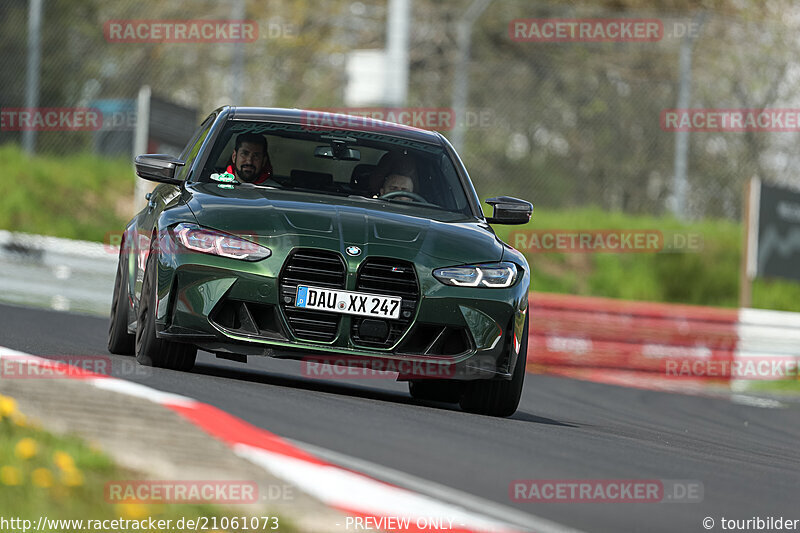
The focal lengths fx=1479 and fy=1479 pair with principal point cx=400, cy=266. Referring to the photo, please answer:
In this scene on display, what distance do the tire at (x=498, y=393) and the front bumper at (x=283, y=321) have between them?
0.46 m

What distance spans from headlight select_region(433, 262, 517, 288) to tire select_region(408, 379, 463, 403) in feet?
4.04

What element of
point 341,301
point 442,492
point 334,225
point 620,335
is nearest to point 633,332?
point 620,335

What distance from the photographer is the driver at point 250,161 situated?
329 inches

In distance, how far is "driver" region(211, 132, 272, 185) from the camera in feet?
27.4

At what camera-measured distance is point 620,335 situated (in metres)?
16.1

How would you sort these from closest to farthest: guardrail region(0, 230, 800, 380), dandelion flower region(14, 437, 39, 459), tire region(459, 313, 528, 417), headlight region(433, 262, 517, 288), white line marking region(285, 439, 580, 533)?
dandelion flower region(14, 437, 39, 459)
white line marking region(285, 439, 580, 533)
headlight region(433, 262, 517, 288)
tire region(459, 313, 528, 417)
guardrail region(0, 230, 800, 380)

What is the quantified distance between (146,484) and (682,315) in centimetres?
1314

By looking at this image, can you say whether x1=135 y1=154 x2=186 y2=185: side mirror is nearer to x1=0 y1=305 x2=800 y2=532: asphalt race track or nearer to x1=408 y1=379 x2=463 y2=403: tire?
x1=0 y1=305 x2=800 y2=532: asphalt race track

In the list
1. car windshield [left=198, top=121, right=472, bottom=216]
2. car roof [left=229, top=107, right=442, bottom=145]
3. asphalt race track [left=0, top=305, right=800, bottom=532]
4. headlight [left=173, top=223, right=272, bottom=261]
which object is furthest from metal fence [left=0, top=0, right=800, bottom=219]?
headlight [left=173, top=223, right=272, bottom=261]

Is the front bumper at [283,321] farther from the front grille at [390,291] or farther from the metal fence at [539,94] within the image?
the metal fence at [539,94]

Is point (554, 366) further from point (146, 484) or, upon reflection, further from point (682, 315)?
point (146, 484)

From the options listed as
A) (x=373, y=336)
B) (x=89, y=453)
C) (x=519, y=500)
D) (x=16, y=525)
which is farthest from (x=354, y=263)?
(x=16, y=525)

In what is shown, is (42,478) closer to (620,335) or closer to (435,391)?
(435,391)

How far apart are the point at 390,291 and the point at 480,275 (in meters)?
0.50
